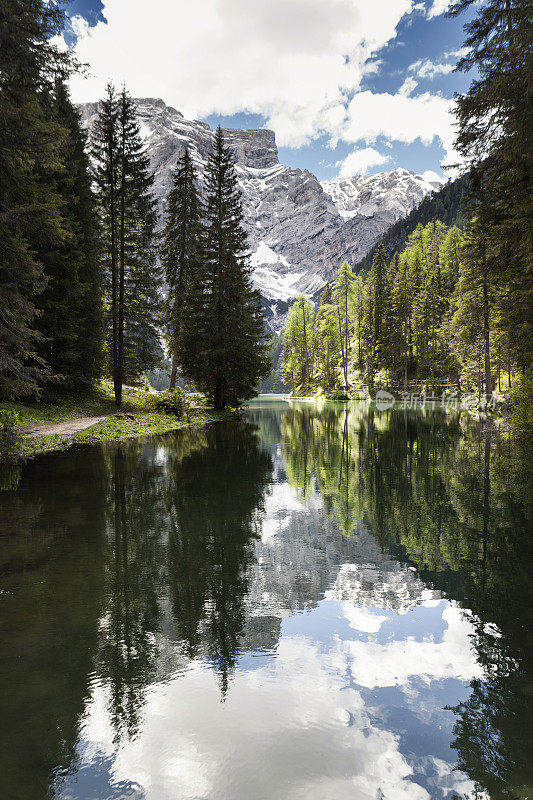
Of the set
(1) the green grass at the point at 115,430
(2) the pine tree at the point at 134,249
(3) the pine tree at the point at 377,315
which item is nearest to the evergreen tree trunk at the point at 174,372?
(2) the pine tree at the point at 134,249

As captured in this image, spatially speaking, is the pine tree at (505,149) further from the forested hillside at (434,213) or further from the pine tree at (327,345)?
the forested hillside at (434,213)

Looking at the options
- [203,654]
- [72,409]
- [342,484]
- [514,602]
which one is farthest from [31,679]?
[72,409]

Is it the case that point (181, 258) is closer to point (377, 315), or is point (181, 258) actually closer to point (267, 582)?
point (267, 582)

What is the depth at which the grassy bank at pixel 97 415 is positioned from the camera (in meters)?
15.3

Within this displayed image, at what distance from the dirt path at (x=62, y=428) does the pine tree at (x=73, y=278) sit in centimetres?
383

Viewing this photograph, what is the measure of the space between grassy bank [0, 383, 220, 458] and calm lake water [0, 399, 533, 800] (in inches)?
302

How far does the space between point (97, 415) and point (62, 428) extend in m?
5.54

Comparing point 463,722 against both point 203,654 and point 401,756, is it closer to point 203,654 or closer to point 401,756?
point 401,756

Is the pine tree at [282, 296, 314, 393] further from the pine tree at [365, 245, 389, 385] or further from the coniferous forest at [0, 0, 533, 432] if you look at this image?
the coniferous forest at [0, 0, 533, 432]

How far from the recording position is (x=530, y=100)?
432 inches

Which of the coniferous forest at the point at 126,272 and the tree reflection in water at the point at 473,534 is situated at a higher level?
the coniferous forest at the point at 126,272

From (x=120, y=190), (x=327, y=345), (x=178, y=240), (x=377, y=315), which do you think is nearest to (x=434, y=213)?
(x=327, y=345)

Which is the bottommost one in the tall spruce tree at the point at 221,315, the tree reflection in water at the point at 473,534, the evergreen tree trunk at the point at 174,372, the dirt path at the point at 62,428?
the tree reflection in water at the point at 473,534

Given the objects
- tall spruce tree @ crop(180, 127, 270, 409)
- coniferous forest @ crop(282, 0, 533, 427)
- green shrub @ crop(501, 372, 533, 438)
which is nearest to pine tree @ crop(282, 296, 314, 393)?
coniferous forest @ crop(282, 0, 533, 427)
